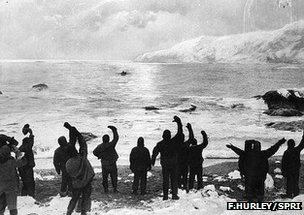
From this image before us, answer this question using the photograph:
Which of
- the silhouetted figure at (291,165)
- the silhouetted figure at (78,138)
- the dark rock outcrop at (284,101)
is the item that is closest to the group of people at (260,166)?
the silhouetted figure at (291,165)

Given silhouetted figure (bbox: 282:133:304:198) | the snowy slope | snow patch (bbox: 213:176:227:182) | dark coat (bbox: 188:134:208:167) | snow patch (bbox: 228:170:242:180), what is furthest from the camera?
snow patch (bbox: 228:170:242:180)

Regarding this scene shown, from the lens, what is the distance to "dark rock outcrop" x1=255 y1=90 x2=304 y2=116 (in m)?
33.4

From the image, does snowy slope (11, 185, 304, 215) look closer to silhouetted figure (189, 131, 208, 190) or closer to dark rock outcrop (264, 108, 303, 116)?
silhouetted figure (189, 131, 208, 190)

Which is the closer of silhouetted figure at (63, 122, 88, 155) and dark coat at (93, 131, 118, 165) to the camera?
silhouetted figure at (63, 122, 88, 155)

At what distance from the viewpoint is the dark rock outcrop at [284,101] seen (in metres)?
33.4

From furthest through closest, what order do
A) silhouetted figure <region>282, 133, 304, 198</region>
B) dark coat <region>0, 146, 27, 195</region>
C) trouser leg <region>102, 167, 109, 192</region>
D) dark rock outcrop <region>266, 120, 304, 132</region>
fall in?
dark rock outcrop <region>266, 120, 304, 132</region>
trouser leg <region>102, 167, 109, 192</region>
silhouetted figure <region>282, 133, 304, 198</region>
dark coat <region>0, 146, 27, 195</region>

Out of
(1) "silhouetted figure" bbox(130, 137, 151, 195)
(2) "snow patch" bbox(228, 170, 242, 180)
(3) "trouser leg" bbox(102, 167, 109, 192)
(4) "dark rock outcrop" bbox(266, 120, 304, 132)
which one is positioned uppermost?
(1) "silhouetted figure" bbox(130, 137, 151, 195)

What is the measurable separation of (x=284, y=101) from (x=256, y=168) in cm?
2971

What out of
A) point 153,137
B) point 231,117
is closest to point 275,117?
point 231,117

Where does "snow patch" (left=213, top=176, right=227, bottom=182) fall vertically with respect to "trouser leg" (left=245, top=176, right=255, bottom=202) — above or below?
below

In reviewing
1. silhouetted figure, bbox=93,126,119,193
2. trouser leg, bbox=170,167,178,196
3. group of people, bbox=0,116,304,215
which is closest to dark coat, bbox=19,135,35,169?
group of people, bbox=0,116,304,215

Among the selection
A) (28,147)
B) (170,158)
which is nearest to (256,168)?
(170,158)

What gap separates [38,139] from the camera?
72.0 ft

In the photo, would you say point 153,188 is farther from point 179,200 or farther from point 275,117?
point 275,117
